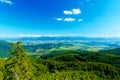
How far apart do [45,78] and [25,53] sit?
371 ft

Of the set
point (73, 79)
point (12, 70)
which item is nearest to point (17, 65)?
point (12, 70)

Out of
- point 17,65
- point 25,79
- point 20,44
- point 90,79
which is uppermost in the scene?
point 20,44

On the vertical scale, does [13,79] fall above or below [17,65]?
below

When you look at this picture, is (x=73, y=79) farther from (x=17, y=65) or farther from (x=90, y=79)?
(x=17, y=65)

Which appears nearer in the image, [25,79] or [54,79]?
[25,79]

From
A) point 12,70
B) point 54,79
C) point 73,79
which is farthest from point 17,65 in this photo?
point 73,79

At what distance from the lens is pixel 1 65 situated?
19100 centimetres

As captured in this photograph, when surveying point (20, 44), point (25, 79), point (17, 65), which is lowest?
point (25, 79)

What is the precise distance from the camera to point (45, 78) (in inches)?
6880

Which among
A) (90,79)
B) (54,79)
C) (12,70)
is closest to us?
(12,70)

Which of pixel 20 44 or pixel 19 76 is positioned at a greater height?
pixel 20 44

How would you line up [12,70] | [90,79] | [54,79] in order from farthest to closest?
[90,79]
[54,79]
[12,70]

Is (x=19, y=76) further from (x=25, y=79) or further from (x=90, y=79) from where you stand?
(x=90, y=79)

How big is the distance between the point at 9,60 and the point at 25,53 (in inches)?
190
